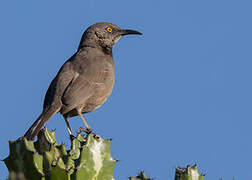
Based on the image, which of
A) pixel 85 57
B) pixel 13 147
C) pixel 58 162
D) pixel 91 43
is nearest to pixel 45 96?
pixel 85 57

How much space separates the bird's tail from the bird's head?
7.31ft

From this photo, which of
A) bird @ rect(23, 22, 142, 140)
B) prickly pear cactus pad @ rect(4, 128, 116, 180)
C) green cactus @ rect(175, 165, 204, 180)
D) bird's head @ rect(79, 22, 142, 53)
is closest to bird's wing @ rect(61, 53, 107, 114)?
bird @ rect(23, 22, 142, 140)

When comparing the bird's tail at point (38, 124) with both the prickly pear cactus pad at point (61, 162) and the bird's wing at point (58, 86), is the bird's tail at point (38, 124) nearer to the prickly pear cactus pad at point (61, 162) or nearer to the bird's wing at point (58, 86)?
the bird's wing at point (58, 86)

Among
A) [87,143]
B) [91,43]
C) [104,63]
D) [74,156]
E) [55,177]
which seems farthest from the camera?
[91,43]

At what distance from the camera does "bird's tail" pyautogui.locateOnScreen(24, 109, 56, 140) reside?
581 centimetres

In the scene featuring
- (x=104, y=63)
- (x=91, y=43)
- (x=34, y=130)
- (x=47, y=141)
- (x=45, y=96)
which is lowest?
(x=47, y=141)

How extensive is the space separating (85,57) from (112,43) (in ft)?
3.15

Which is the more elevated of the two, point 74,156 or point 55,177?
point 74,156

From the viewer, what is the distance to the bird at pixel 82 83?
263 inches

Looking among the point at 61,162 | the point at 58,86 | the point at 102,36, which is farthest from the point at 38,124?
the point at 102,36

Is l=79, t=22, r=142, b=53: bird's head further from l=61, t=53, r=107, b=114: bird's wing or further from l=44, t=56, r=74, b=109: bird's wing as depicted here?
l=44, t=56, r=74, b=109: bird's wing

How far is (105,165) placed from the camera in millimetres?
4039

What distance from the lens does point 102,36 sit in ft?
27.6

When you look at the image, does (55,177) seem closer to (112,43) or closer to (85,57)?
(85,57)
